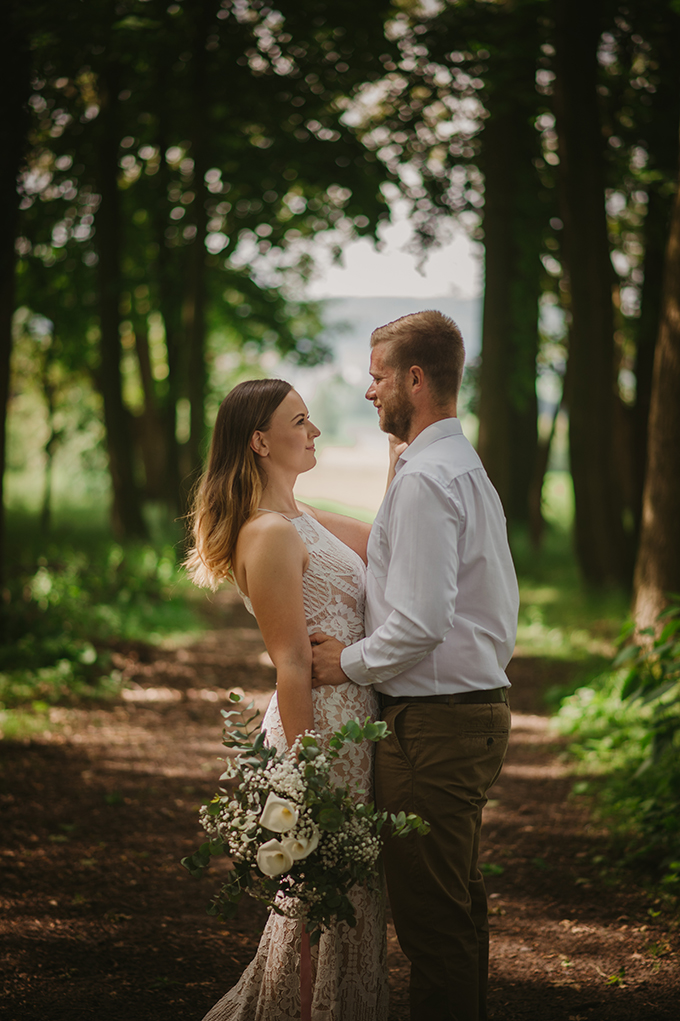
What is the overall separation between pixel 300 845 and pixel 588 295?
9320 millimetres

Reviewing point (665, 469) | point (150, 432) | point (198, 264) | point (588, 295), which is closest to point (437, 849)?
point (665, 469)

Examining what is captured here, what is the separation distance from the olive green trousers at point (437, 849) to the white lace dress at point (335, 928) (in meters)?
0.17

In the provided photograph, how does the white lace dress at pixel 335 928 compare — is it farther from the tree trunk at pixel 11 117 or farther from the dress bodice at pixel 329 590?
the tree trunk at pixel 11 117

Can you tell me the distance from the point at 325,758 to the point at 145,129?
15054 mm

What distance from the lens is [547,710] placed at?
806cm

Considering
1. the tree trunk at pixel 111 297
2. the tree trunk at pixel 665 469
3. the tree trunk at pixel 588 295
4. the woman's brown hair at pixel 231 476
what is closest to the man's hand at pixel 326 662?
the woman's brown hair at pixel 231 476

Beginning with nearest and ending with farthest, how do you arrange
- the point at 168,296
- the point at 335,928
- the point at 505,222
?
the point at 335,928 < the point at 505,222 < the point at 168,296

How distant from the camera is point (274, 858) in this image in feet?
8.11

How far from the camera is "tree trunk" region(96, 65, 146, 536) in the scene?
540 inches

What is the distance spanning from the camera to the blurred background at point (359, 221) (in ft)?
28.8

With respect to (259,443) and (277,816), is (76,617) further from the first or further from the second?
(277,816)

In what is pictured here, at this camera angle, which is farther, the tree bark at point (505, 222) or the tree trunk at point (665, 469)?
the tree bark at point (505, 222)

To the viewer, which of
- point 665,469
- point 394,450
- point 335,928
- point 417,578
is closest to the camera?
point 417,578

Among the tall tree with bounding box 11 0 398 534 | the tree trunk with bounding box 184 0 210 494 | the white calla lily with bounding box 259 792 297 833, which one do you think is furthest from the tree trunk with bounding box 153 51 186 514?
the white calla lily with bounding box 259 792 297 833
